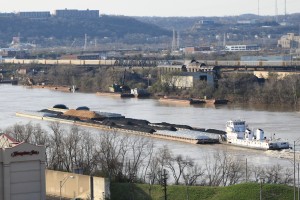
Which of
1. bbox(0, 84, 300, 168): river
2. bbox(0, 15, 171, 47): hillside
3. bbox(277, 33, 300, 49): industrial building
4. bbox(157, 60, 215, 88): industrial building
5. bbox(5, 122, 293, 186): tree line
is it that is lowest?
bbox(0, 84, 300, 168): river

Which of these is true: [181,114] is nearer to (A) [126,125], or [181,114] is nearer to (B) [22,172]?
(A) [126,125]

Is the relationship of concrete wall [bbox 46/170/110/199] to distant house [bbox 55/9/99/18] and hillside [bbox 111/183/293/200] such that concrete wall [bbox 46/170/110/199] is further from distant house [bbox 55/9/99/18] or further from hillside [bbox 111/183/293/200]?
distant house [bbox 55/9/99/18]

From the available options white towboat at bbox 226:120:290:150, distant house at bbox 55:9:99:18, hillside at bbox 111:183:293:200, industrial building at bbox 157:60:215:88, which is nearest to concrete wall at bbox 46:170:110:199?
hillside at bbox 111:183:293:200

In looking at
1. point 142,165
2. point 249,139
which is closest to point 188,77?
point 249,139

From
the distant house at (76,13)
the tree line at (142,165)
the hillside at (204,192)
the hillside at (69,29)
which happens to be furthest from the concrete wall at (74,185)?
the distant house at (76,13)

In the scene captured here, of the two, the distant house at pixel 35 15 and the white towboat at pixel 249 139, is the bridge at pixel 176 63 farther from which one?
the distant house at pixel 35 15
